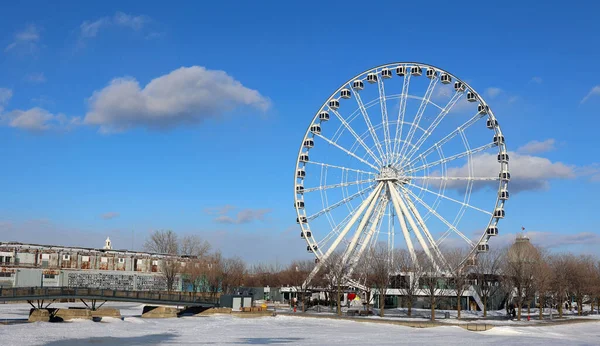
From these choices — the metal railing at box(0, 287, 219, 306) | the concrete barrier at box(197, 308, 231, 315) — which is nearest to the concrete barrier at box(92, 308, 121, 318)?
the metal railing at box(0, 287, 219, 306)

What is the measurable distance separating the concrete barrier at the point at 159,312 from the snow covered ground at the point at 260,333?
471cm

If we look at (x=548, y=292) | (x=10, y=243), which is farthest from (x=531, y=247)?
(x=10, y=243)

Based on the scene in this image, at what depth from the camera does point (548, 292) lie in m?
93.9

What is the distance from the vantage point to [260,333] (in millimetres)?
50812

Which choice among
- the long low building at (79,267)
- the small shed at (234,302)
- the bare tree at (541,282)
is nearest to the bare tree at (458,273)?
the bare tree at (541,282)

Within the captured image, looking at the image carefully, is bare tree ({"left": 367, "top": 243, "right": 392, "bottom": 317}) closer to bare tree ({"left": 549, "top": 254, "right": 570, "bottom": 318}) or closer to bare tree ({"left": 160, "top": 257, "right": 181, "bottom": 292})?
bare tree ({"left": 549, "top": 254, "right": 570, "bottom": 318})

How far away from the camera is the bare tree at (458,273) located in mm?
72806

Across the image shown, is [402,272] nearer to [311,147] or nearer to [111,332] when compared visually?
[311,147]

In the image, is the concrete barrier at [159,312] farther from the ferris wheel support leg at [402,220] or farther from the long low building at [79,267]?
the long low building at [79,267]

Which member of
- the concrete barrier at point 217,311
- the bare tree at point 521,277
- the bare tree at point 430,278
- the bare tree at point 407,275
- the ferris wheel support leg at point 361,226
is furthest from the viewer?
the bare tree at point 521,277

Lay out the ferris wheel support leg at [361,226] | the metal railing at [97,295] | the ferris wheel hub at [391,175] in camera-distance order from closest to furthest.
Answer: the metal railing at [97,295]
the ferris wheel hub at [391,175]
the ferris wheel support leg at [361,226]

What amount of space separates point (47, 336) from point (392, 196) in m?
37.6

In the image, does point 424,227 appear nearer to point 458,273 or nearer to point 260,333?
point 458,273

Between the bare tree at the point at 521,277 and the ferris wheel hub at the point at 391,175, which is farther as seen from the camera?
the bare tree at the point at 521,277
